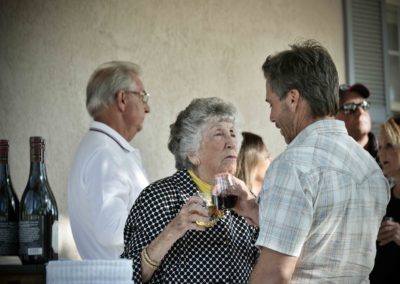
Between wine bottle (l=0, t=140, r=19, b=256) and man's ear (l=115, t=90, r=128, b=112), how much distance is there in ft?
5.39

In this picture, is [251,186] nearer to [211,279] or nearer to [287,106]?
[211,279]

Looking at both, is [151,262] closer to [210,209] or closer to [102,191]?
[210,209]

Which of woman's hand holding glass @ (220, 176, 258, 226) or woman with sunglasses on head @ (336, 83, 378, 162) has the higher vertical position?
woman with sunglasses on head @ (336, 83, 378, 162)

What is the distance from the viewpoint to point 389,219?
382cm

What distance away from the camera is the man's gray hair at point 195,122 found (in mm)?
3629

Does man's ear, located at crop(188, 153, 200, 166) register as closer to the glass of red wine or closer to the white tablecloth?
the glass of red wine

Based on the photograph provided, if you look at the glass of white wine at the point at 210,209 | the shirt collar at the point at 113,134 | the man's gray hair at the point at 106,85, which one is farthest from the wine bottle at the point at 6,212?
the man's gray hair at the point at 106,85

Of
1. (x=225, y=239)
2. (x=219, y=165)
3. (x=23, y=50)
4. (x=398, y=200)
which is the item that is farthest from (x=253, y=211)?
(x=23, y=50)

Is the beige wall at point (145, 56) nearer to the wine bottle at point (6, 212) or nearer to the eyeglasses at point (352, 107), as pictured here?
the eyeglasses at point (352, 107)

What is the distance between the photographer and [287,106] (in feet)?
8.69

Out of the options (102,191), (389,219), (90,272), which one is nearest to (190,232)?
(102,191)

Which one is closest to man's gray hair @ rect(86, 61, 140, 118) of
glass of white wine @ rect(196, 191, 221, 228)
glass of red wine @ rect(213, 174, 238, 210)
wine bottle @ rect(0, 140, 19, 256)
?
glass of white wine @ rect(196, 191, 221, 228)

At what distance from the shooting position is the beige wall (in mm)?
4852

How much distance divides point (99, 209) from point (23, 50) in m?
1.44
